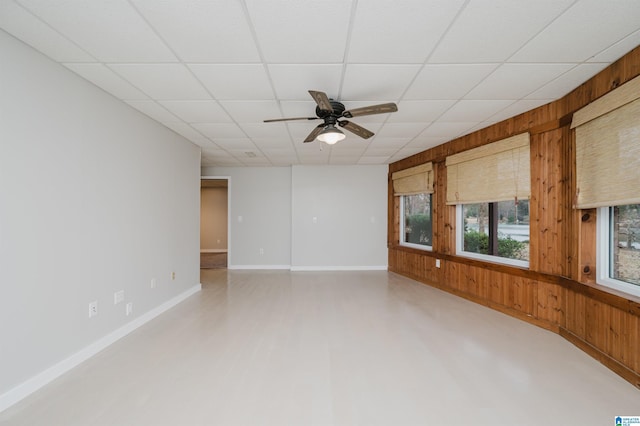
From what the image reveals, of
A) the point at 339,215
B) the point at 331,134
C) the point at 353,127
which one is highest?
the point at 353,127

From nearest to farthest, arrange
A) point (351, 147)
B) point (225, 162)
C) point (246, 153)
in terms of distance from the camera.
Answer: point (351, 147), point (246, 153), point (225, 162)

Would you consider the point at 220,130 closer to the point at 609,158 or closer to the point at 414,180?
the point at 414,180

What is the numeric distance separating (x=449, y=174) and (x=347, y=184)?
2384mm

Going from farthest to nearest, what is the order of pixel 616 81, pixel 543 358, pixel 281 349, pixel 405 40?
1. pixel 281 349
2. pixel 543 358
3. pixel 616 81
4. pixel 405 40

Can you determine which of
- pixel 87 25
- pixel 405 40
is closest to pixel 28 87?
pixel 87 25

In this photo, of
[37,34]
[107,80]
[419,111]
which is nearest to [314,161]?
[419,111]

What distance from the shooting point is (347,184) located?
20.6 feet

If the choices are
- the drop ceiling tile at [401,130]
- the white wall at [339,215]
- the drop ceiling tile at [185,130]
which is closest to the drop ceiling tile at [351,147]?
the drop ceiling tile at [401,130]

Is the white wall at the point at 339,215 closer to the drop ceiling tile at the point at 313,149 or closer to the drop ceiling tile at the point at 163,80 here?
the drop ceiling tile at the point at 313,149

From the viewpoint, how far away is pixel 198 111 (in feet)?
10.0

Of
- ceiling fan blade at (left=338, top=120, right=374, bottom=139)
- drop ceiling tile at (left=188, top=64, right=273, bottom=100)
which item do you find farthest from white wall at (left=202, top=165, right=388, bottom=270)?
drop ceiling tile at (left=188, top=64, right=273, bottom=100)

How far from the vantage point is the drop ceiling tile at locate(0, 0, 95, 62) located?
5.27 ft

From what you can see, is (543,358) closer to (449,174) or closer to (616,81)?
(616,81)

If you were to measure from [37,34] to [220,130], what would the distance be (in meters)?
1.99
